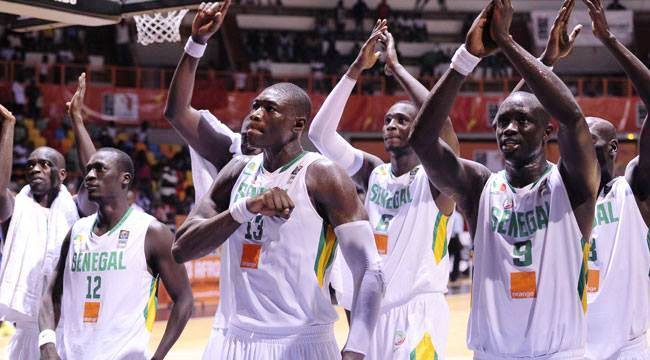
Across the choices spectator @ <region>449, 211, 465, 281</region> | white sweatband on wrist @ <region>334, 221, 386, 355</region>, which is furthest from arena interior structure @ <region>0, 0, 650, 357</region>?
white sweatband on wrist @ <region>334, 221, 386, 355</region>

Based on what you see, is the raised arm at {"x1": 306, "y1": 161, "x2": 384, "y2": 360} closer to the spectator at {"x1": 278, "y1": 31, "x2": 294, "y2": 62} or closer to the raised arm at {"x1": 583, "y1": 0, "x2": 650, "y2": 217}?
the raised arm at {"x1": 583, "y1": 0, "x2": 650, "y2": 217}

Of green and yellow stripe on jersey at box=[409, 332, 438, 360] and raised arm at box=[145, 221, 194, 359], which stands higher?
raised arm at box=[145, 221, 194, 359]

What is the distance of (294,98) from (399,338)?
2.06 metres

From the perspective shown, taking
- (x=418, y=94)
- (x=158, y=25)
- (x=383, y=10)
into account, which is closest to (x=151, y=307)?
(x=418, y=94)

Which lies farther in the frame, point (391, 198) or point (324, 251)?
point (391, 198)

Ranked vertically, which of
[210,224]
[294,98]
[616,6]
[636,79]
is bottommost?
[210,224]

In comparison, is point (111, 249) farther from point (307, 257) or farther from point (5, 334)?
point (5, 334)

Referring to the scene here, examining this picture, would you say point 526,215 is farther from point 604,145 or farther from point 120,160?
point 120,160

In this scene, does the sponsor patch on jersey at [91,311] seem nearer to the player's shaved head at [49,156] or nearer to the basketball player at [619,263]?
the player's shaved head at [49,156]

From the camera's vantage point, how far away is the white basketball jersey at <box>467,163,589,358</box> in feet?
12.7

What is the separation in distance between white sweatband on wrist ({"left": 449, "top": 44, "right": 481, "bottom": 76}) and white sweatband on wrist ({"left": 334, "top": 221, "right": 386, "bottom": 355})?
0.78 meters

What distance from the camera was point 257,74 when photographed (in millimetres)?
24219

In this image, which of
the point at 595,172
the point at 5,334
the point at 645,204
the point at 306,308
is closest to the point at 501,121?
the point at 595,172

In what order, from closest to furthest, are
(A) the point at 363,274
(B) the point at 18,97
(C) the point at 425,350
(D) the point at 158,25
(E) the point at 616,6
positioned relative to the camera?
(A) the point at 363,274 → (C) the point at 425,350 → (D) the point at 158,25 → (B) the point at 18,97 → (E) the point at 616,6
